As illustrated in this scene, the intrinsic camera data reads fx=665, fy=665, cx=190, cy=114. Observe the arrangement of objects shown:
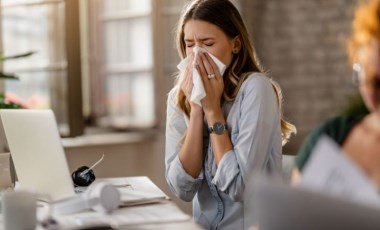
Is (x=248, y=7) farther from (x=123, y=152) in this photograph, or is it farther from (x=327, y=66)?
(x=123, y=152)

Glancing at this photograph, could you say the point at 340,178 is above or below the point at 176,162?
above

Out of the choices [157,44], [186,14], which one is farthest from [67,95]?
[186,14]

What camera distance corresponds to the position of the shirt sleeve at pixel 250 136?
1.88 meters

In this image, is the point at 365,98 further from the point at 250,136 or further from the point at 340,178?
the point at 250,136

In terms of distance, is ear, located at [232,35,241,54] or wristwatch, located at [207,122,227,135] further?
ear, located at [232,35,241,54]

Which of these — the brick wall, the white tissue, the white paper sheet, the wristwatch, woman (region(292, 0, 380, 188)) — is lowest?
the brick wall

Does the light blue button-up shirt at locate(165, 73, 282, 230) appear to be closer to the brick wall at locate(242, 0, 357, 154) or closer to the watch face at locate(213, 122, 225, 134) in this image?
the watch face at locate(213, 122, 225, 134)

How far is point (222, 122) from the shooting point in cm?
193

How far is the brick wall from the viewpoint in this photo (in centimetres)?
468

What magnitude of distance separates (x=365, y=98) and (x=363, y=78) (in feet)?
0.10

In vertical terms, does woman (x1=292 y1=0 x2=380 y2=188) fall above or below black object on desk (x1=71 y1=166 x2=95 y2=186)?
above

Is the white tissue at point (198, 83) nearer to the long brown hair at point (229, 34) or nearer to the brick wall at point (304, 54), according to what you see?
the long brown hair at point (229, 34)

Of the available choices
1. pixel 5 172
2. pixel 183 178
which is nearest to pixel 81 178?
pixel 5 172

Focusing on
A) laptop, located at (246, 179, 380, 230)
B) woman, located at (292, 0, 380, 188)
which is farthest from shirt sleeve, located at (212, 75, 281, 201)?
laptop, located at (246, 179, 380, 230)
